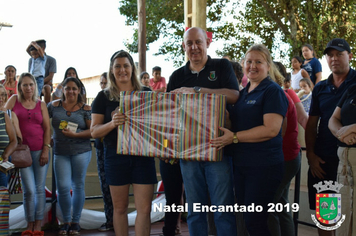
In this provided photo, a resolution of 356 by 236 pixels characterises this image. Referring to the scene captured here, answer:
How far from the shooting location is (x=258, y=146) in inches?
105

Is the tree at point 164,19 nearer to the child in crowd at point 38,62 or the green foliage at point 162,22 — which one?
the green foliage at point 162,22

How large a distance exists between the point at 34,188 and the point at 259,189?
270 cm

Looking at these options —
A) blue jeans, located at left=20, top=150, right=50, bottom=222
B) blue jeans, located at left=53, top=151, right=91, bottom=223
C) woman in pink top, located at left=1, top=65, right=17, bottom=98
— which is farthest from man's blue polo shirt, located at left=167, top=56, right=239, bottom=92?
woman in pink top, located at left=1, top=65, right=17, bottom=98

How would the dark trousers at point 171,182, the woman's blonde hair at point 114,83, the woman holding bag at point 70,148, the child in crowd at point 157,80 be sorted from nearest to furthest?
the woman's blonde hair at point 114,83 < the dark trousers at point 171,182 < the woman holding bag at point 70,148 < the child in crowd at point 157,80

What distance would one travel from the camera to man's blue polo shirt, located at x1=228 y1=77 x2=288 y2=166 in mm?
2637

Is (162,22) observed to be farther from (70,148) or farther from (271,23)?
(70,148)

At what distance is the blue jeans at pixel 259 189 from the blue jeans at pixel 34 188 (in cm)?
256

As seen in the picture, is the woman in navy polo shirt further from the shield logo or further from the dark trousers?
the dark trousers

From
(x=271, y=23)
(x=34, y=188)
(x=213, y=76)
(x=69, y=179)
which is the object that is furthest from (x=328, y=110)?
(x=271, y=23)

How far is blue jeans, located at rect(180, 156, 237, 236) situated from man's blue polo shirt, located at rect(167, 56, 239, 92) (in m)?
0.56

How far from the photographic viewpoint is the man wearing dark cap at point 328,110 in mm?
3102

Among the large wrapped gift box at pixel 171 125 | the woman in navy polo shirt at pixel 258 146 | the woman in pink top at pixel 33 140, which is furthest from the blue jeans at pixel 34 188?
the woman in navy polo shirt at pixel 258 146

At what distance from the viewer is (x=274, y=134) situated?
8.57 feet

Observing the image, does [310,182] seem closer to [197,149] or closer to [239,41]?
[197,149]
